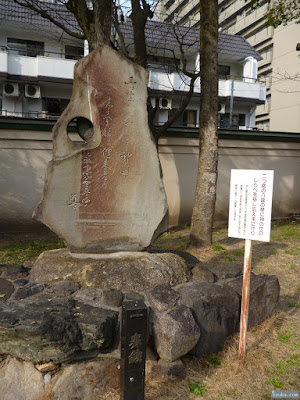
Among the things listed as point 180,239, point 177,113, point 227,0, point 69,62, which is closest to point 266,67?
point 227,0

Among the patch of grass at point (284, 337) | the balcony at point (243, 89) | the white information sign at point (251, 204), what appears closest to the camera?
the white information sign at point (251, 204)

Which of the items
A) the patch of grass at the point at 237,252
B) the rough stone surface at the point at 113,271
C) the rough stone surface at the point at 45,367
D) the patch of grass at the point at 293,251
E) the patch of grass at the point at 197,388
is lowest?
the patch of grass at the point at 197,388

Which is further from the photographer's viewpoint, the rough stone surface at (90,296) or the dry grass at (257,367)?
the rough stone surface at (90,296)

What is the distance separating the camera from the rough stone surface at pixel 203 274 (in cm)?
386

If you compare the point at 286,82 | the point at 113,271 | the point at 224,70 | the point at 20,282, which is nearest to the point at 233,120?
the point at 224,70

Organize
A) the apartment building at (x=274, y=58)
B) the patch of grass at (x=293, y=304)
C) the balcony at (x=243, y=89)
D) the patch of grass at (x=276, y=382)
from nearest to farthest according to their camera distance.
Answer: the patch of grass at (x=276, y=382), the patch of grass at (x=293, y=304), the balcony at (x=243, y=89), the apartment building at (x=274, y=58)

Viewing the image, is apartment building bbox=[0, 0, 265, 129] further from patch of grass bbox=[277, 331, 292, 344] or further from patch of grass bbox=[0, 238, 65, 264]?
patch of grass bbox=[277, 331, 292, 344]

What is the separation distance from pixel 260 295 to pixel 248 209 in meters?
1.26

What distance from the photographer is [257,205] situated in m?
3.06

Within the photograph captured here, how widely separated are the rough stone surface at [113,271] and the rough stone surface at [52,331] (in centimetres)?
53

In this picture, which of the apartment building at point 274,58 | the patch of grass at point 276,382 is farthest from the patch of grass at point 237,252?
the apartment building at point 274,58

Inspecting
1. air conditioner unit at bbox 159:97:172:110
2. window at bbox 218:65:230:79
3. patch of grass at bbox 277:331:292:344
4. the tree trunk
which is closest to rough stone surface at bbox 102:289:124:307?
patch of grass at bbox 277:331:292:344

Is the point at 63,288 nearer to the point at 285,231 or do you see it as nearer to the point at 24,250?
the point at 24,250

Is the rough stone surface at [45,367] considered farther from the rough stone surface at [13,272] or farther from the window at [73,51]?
the window at [73,51]
